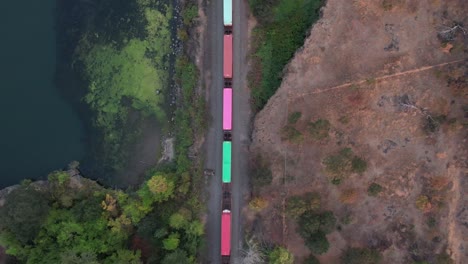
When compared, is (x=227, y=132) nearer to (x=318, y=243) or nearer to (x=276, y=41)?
(x=276, y=41)

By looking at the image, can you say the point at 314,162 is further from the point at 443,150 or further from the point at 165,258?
the point at 165,258

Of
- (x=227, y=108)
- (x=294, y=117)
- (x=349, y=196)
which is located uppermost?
(x=227, y=108)

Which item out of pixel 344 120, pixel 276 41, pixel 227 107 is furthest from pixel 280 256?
pixel 276 41

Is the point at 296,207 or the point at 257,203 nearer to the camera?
the point at 296,207

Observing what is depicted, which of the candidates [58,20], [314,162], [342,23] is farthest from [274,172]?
[58,20]

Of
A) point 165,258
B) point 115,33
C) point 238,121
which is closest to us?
A: point 165,258

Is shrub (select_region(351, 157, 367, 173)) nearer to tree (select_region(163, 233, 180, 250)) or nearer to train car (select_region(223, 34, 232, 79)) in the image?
train car (select_region(223, 34, 232, 79))

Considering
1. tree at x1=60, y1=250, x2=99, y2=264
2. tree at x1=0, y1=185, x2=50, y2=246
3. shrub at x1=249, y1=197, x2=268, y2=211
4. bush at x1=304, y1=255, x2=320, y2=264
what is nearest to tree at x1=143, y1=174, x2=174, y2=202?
tree at x1=60, y1=250, x2=99, y2=264

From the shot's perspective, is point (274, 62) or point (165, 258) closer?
point (165, 258)
